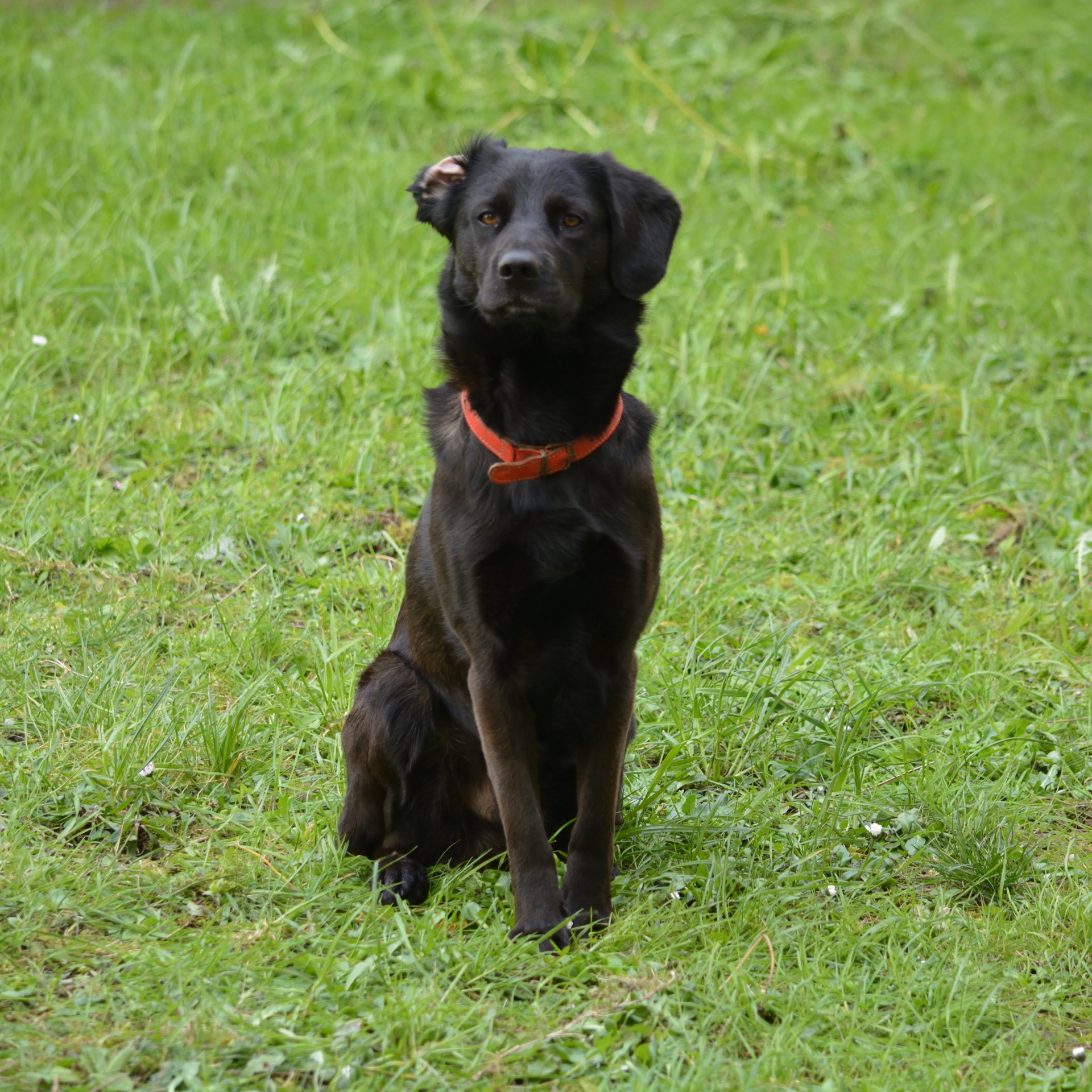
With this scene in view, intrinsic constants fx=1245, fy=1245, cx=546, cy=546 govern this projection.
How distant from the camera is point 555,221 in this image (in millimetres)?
2510

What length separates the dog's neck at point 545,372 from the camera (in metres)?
2.51

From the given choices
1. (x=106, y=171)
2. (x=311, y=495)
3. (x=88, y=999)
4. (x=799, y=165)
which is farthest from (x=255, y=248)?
(x=88, y=999)

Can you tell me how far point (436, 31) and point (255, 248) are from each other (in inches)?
91.2

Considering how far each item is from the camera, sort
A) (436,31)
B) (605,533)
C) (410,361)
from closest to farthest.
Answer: (605,533) < (410,361) < (436,31)

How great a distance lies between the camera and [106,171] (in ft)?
18.5

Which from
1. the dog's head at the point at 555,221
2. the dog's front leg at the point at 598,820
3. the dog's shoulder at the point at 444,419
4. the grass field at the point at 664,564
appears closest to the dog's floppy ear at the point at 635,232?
the dog's head at the point at 555,221

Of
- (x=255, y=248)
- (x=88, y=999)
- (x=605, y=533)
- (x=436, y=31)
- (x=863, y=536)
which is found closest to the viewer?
(x=88, y=999)

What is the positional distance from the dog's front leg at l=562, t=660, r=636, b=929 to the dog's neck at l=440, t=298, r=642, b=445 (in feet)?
1.72

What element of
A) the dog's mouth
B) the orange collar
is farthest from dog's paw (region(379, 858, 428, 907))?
the dog's mouth

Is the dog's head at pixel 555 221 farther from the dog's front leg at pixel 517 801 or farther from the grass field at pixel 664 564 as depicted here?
Answer: the grass field at pixel 664 564

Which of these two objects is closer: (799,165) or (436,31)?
(799,165)

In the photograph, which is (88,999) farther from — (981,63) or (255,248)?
(981,63)

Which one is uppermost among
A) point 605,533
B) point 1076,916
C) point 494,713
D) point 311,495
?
point 605,533

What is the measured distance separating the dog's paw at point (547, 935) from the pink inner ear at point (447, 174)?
154 cm
